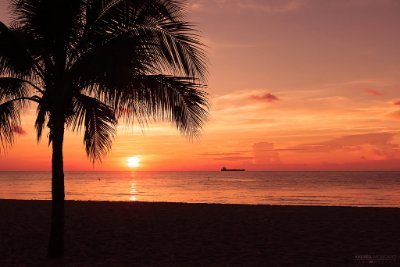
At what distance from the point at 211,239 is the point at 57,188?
4.68 metres

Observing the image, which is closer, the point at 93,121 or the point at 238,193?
the point at 93,121

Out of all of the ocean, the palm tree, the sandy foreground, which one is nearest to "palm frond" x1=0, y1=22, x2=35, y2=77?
the palm tree

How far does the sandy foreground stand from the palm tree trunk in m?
0.36

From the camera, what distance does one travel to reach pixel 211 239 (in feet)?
37.9

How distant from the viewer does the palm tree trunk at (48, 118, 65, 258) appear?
8.41 m

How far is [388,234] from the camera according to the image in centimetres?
1230

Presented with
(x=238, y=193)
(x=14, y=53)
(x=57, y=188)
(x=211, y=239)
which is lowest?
(x=238, y=193)

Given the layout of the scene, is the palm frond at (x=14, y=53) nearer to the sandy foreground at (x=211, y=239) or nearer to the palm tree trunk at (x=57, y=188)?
the palm tree trunk at (x=57, y=188)

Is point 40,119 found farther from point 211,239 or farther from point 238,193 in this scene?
point 238,193

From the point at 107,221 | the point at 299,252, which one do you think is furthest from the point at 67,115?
the point at 107,221

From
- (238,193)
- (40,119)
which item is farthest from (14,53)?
(238,193)

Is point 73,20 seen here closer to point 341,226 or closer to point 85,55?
point 85,55

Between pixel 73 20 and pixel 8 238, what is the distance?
655cm

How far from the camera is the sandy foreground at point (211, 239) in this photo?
29.0 feet
